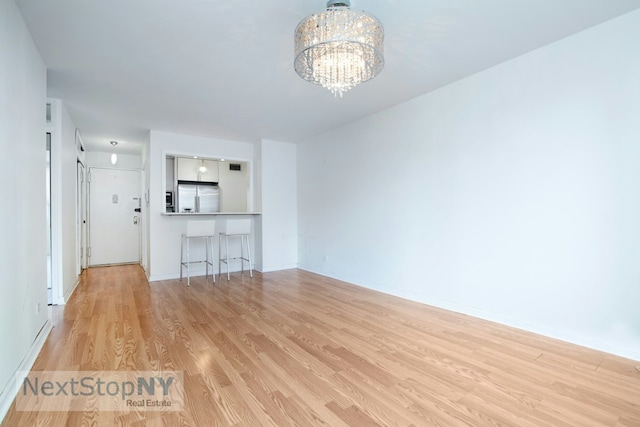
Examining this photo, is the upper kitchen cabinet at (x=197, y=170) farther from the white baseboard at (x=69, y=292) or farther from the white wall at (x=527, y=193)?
the white wall at (x=527, y=193)

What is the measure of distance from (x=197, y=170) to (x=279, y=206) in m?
2.47

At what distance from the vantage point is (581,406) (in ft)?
5.22

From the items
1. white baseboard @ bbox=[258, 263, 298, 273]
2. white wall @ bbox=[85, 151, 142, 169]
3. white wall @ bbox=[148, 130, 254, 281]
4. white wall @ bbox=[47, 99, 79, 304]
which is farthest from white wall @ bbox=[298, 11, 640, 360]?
white wall @ bbox=[85, 151, 142, 169]

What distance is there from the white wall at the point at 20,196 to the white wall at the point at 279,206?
3.22 meters

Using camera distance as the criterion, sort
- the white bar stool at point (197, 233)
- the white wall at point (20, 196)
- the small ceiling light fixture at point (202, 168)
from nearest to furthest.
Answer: the white wall at point (20, 196) → the white bar stool at point (197, 233) → the small ceiling light fixture at point (202, 168)

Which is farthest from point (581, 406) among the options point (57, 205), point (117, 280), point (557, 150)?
point (117, 280)

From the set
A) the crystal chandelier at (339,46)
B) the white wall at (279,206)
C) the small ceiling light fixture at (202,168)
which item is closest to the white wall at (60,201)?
the white wall at (279,206)

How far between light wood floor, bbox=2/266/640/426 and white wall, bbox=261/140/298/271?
2.08m

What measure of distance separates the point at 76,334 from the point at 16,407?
1.11 m

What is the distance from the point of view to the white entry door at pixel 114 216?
6.13m

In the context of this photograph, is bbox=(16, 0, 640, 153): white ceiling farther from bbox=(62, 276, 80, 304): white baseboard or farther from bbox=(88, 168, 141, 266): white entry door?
bbox=(88, 168, 141, 266): white entry door

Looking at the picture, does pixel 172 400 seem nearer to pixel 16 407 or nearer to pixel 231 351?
pixel 231 351

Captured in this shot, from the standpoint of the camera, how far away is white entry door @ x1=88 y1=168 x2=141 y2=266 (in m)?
6.13

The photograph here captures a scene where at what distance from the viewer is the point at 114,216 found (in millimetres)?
6328
